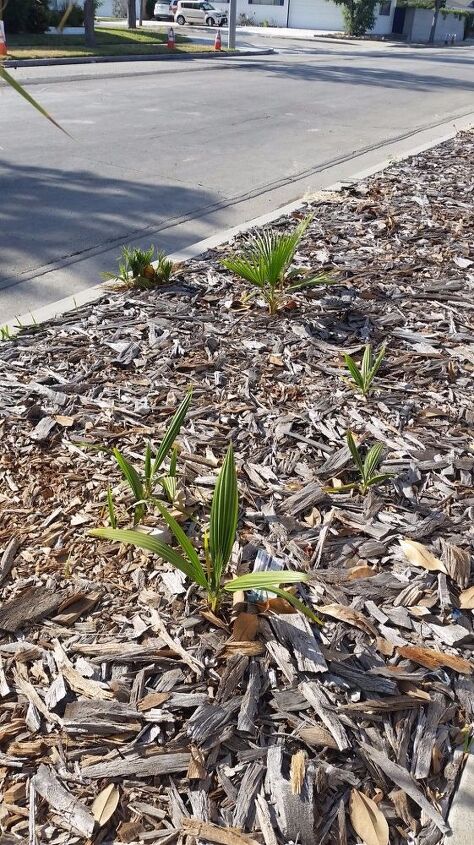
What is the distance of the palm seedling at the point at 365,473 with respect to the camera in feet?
9.39

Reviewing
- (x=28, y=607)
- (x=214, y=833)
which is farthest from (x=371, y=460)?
(x=214, y=833)

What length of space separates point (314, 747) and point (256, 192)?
6917 millimetres

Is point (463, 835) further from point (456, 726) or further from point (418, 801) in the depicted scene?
point (456, 726)

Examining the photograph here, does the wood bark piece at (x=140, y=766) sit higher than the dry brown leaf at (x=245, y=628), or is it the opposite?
the dry brown leaf at (x=245, y=628)

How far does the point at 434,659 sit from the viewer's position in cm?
219

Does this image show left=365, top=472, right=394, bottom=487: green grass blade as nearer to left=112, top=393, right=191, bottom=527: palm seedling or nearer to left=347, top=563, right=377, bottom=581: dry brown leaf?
left=347, top=563, right=377, bottom=581: dry brown leaf

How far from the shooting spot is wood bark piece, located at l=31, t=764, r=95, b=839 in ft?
5.70

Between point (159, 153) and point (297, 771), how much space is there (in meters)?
9.04

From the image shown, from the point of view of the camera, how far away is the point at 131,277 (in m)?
4.90

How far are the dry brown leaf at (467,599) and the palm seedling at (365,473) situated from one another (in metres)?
0.58

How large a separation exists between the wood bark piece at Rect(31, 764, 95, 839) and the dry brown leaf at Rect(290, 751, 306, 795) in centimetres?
49

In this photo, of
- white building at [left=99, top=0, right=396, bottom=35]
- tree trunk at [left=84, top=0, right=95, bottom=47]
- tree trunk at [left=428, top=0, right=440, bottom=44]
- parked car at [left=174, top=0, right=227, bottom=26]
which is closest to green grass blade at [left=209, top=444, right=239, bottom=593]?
tree trunk at [left=84, top=0, right=95, bottom=47]

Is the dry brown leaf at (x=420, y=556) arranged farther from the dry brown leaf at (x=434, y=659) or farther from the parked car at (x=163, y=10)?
the parked car at (x=163, y=10)

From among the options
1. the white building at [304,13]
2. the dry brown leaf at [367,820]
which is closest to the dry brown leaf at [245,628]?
the dry brown leaf at [367,820]
